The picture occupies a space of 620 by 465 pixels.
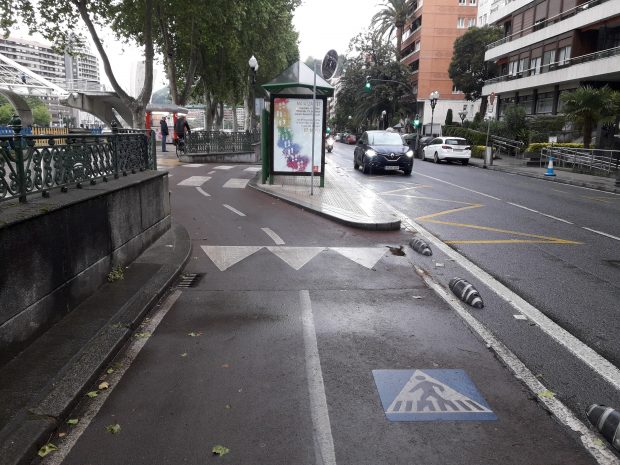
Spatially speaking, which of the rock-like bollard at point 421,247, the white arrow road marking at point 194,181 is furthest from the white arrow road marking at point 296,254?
the white arrow road marking at point 194,181

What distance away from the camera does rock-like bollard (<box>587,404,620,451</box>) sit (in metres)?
3.16

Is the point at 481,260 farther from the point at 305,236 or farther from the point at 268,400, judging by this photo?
the point at 268,400

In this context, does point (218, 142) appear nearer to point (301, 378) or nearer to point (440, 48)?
point (301, 378)

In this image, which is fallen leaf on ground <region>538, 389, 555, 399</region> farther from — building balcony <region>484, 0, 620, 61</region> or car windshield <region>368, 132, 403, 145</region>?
building balcony <region>484, 0, 620, 61</region>

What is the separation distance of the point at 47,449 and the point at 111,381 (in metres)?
0.91

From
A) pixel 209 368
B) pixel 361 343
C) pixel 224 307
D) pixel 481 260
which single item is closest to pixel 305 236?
pixel 481 260

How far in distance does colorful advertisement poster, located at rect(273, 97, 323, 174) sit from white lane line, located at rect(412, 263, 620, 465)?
10015 mm

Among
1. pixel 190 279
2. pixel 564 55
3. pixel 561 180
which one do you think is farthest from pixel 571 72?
pixel 190 279

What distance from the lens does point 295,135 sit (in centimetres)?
1534

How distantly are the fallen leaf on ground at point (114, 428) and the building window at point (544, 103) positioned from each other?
140 feet

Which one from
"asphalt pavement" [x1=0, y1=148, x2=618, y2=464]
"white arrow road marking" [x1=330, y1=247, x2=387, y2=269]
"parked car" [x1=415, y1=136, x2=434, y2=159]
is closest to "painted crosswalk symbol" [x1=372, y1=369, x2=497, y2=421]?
"asphalt pavement" [x1=0, y1=148, x2=618, y2=464]

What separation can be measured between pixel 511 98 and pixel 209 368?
161 ft

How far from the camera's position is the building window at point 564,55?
3666 centimetres

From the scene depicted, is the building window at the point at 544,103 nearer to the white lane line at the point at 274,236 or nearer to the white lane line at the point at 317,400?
the white lane line at the point at 274,236
